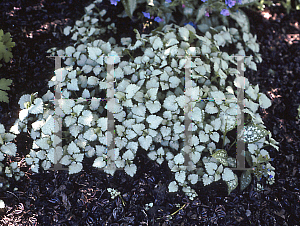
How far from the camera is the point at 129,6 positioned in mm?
2693

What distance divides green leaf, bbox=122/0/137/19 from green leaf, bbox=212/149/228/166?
1.68 meters

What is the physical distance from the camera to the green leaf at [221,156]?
201cm

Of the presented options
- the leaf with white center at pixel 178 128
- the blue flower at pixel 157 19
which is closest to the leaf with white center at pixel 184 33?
the blue flower at pixel 157 19

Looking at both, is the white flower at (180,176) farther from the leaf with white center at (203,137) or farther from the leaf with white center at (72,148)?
the leaf with white center at (72,148)

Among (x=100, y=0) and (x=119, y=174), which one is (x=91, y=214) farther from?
(x=100, y=0)

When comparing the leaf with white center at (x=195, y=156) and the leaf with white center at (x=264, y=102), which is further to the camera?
the leaf with white center at (x=264, y=102)

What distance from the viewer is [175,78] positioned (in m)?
2.12

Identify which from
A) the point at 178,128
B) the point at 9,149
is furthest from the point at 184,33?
the point at 9,149

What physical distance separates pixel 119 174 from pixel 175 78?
930 mm

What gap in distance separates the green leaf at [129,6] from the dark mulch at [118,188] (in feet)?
2.35

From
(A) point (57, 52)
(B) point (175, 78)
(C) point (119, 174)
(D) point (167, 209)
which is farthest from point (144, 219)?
(A) point (57, 52)

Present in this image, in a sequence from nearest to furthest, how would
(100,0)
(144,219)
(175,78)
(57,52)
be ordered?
(144,219) → (175,78) → (57,52) → (100,0)

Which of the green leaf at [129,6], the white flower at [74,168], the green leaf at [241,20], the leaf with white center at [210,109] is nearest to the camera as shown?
the white flower at [74,168]

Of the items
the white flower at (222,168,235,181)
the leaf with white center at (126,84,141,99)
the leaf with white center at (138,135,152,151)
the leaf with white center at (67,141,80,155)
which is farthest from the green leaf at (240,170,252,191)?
the leaf with white center at (67,141,80,155)
